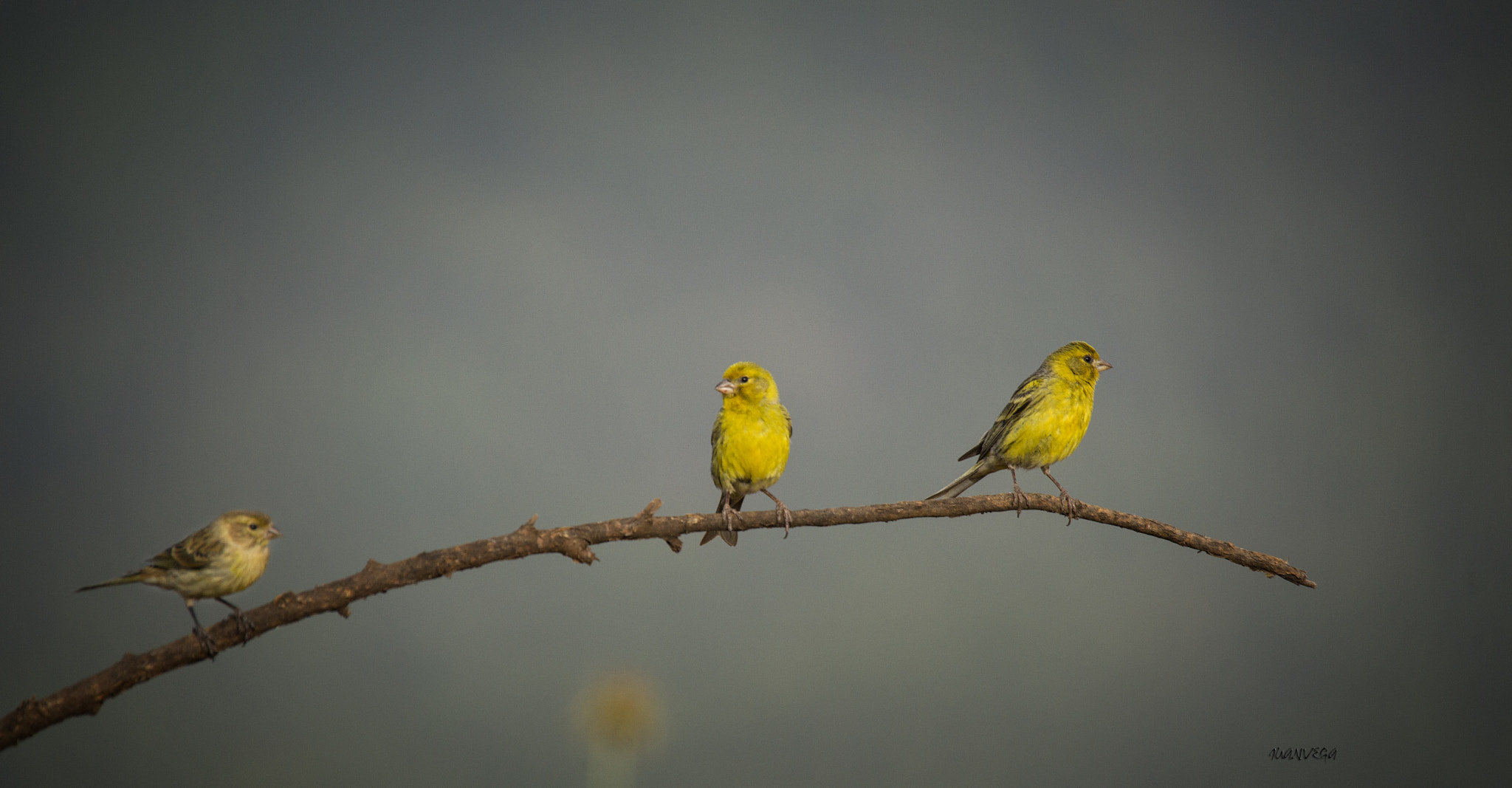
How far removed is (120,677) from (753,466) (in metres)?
2.62

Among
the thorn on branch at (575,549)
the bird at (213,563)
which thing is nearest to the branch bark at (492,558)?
the thorn on branch at (575,549)

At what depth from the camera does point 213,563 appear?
109 inches

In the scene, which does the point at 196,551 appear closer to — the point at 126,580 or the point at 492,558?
the point at 126,580

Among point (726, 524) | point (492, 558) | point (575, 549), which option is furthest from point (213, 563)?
point (726, 524)

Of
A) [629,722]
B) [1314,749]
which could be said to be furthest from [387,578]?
[1314,749]

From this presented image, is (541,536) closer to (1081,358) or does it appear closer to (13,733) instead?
(13,733)

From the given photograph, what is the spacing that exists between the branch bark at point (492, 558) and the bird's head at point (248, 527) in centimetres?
25

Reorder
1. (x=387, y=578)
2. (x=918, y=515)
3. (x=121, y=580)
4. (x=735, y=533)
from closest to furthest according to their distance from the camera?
1. (x=121, y=580)
2. (x=387, y=578)
3. (x=918, y=515)
4. (x=735, y=533)

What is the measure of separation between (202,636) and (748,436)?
7.60 feet

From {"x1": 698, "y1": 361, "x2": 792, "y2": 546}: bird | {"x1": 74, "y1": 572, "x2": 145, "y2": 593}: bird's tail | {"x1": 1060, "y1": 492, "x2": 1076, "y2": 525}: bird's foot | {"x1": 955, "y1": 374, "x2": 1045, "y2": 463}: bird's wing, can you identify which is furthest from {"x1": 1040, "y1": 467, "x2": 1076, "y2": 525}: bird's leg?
{"x1": 74, "y1": 572, "x2": 145, "y2": 593}: bird's tail

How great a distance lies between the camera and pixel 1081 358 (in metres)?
4.32

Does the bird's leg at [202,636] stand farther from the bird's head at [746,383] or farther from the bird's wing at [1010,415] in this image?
the bird's wing at [1010,415]

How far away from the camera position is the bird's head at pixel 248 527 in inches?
111

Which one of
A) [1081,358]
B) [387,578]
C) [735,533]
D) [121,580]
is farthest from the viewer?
[1081,358]
